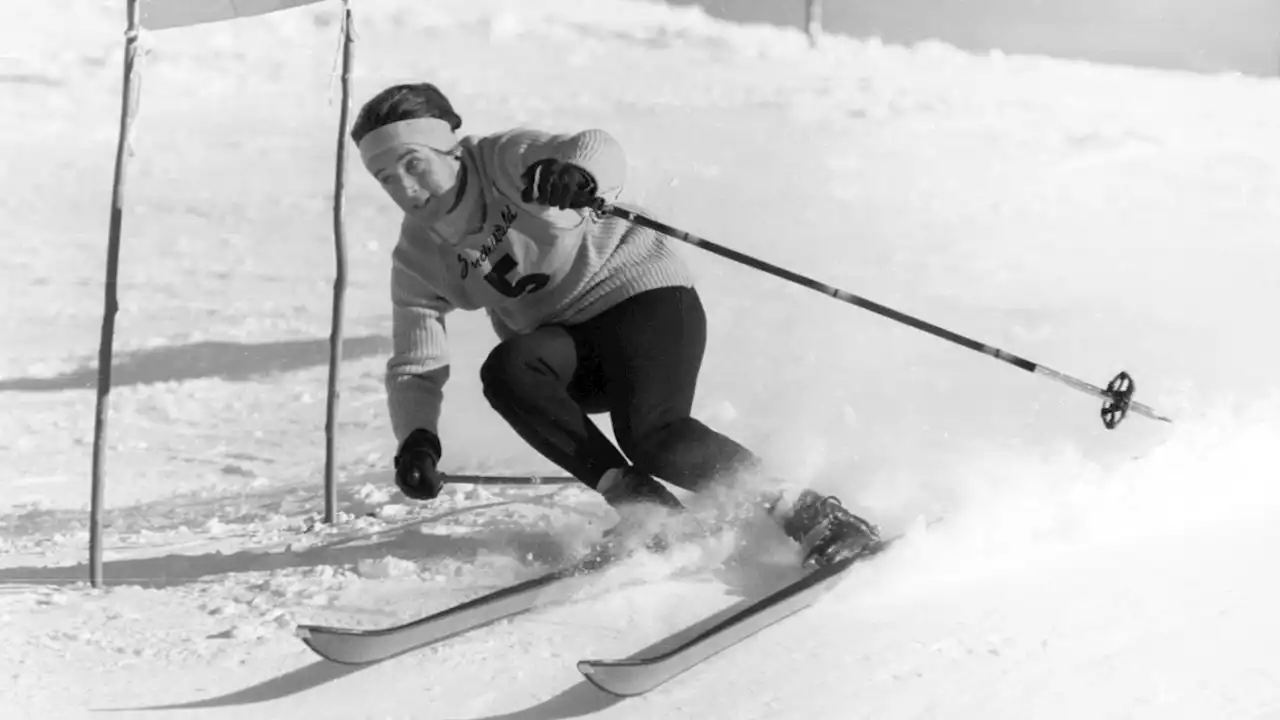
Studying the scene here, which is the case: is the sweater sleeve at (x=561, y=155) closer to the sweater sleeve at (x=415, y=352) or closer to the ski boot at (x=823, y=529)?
the sweater sleeve at (x=415, y=352)

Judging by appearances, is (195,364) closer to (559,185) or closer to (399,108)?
(399,108)

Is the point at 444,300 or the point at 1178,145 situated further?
the point at 1178,145

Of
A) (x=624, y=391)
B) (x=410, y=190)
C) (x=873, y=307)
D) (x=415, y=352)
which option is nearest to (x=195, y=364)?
(x=415, y=352)

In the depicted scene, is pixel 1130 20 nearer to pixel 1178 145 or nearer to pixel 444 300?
pixel 1178 145

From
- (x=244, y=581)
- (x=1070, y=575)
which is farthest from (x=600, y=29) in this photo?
A: (x=1070, y=575)

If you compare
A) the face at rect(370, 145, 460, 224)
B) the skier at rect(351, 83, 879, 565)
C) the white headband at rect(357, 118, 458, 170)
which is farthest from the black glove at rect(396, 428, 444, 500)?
the white headband at rect(357, 118, 458, 170)

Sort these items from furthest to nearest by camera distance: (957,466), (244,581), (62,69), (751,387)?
(62,69), (751,387), (957,466), (244,581)

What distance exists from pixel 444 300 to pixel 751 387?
0.96 meters

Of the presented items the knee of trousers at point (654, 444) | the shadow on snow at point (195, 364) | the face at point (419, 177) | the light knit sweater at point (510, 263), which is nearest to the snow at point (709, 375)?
the shadow on snow at point (195, 364)

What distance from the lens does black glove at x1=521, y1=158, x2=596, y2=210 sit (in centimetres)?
179

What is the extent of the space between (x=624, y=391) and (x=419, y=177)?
528 mm

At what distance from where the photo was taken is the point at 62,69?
3.59 metres

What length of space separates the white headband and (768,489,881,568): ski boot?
2.91 ft

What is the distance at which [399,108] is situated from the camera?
1.90 m
